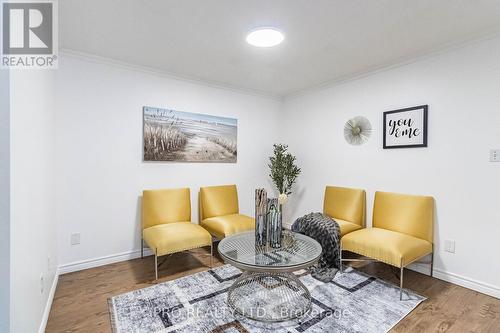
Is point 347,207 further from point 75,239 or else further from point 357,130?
point 75,239

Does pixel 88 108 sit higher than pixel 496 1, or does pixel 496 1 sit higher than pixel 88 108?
pixel 496 1

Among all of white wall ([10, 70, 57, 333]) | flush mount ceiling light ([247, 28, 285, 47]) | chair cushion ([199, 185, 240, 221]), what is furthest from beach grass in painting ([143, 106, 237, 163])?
flush mount ceiling light ([247, 28, 285, 47])

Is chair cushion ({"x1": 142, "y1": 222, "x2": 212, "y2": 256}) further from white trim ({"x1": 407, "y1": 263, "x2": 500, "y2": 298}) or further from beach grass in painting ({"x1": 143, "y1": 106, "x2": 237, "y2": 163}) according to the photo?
white trim ({"x1": 407, "y1": 263, "x2": 500, "y2": 298})

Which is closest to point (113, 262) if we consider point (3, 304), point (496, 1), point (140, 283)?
point (140, 283)

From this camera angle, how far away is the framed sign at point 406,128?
2.71 m

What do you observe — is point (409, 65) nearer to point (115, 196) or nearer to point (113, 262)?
point (115, 196)

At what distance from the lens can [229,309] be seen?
200 cm

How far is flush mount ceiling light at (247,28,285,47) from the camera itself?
87.0 inches

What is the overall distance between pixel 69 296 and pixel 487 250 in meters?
3.77

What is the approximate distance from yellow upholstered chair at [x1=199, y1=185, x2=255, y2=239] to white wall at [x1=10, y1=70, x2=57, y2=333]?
1614 millimetres

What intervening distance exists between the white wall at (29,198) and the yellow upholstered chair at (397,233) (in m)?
2.52

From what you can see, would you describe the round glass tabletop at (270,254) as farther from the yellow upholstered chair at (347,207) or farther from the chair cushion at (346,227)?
the yellow upholstered chair at (347,207)

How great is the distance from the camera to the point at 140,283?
246cm

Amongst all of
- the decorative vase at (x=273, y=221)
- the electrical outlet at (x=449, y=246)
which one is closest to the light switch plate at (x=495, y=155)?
the electrical outlet at (x=449, y=246)
